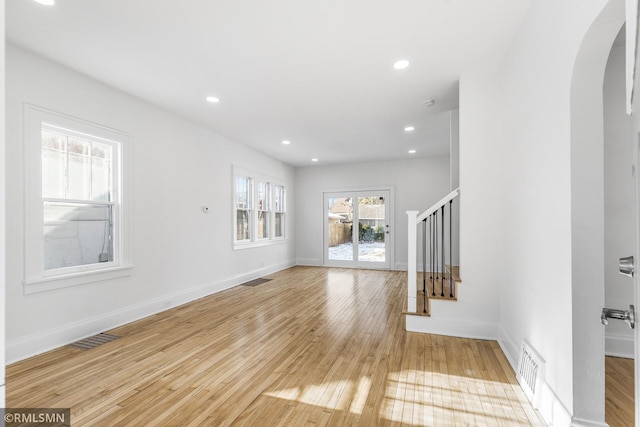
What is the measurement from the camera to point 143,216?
378 cm

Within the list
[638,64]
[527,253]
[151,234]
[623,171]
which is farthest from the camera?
[151,234]

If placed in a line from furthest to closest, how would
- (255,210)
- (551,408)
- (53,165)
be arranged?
(255,210), (53,165), (551,408)

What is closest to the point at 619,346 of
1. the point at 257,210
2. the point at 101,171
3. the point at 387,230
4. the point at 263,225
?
the point at 387,230

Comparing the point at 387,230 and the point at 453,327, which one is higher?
the point at 387,230

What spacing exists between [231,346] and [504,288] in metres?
2.55

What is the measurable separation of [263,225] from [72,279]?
3985 mm

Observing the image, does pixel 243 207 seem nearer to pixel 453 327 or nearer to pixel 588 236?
pixel 453 327

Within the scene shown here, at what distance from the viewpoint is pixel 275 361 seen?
2.55 metres

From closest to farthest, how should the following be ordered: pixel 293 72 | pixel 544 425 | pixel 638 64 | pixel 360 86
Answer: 1. pixel 638 64
2. pixel 544 425
3. pixel 293 72
4. pixel 360 86

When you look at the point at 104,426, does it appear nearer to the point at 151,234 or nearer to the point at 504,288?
the point at 151,234

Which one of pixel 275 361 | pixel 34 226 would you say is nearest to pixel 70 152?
pixel 34 226

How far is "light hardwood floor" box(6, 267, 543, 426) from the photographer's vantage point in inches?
73.1

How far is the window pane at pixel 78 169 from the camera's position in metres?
3.09

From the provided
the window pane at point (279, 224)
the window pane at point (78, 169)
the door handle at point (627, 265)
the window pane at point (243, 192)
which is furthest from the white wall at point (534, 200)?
the window pane at point (279, 224)
